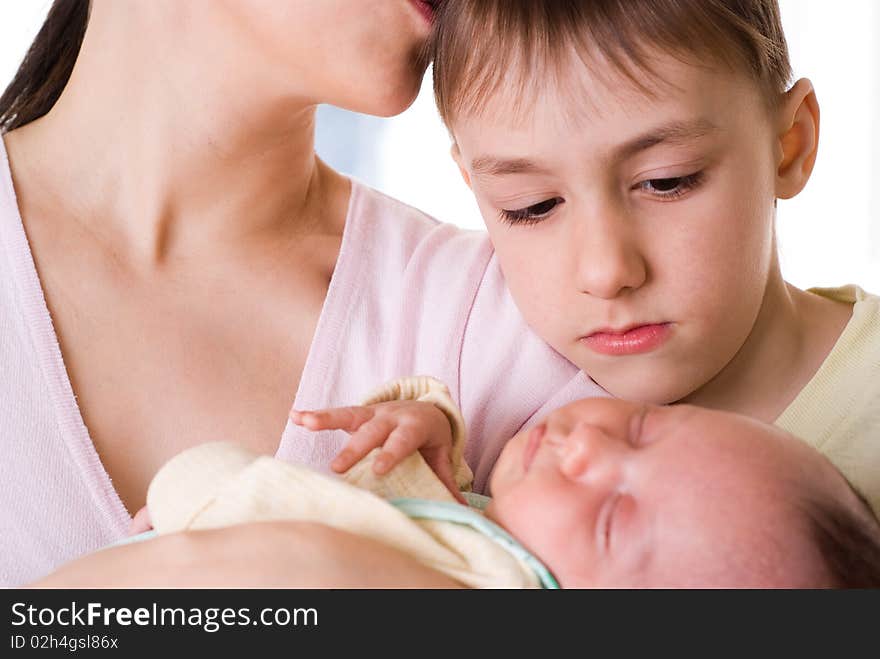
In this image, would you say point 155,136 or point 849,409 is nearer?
point 849,409

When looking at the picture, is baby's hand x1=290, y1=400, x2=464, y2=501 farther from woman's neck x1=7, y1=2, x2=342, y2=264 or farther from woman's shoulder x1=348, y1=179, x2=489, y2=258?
woman's neck x1=7, y1=2, x2=342, y2=264

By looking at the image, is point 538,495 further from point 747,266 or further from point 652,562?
point 747,266

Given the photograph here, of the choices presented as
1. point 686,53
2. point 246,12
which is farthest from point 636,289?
point 246,12

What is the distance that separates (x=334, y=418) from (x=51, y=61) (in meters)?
1.01

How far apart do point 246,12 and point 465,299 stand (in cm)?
58

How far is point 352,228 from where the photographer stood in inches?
77.7

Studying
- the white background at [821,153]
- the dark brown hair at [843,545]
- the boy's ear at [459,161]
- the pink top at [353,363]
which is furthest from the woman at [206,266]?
the white background at [821,153]

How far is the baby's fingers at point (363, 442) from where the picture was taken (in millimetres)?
1438

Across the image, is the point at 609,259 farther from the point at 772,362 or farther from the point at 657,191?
the point at 772,362

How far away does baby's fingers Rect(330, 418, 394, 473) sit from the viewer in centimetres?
144

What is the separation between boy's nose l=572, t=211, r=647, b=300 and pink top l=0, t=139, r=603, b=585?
291 mm

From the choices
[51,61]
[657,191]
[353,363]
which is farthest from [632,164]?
[51,61]

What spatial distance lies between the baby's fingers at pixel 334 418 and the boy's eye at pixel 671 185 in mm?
492

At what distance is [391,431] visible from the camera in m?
1.51
